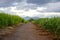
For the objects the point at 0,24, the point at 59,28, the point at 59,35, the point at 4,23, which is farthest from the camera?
the point at 4,23

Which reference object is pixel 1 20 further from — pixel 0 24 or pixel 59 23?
pixel 59 23

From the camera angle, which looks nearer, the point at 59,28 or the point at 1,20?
the point at 59,28

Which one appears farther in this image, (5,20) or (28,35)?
(5,20)

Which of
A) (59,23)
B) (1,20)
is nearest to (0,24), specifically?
(1,20)

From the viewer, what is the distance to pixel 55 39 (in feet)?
45.4

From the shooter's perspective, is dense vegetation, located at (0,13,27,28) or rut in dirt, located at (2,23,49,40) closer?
rut in dirt, located at (2,23,49,40)

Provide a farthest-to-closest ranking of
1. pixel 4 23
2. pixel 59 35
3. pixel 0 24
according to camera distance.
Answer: pixel 4 23 < pixel 0 24 < pixel 59 35

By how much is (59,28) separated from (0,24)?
469 inches

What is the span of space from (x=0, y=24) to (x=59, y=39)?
11.8 metres

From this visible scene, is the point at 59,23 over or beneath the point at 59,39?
over

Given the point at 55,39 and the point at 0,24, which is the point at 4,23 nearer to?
the point at 0,24

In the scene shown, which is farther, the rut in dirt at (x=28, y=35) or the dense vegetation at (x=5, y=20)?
the dense vegetation at (x=5, y=20)

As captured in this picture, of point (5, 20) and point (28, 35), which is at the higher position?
point (5, 20)

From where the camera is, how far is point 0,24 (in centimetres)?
2375
